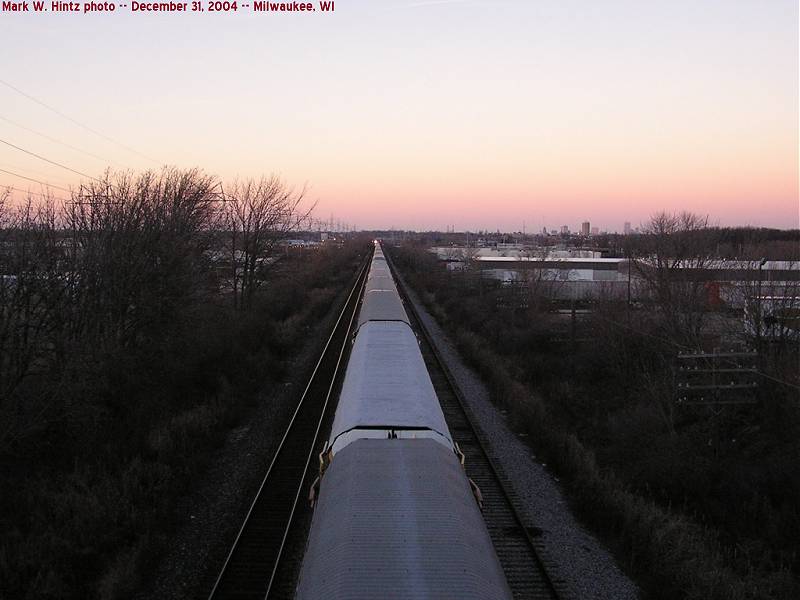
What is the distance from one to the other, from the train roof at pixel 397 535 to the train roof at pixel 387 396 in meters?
0.75

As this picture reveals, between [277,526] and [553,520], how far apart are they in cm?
403

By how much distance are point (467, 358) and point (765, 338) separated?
8.68m

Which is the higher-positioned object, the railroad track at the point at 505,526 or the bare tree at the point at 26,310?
the bare tree at the point at 26,310

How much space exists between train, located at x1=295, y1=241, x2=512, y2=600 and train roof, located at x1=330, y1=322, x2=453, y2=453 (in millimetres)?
23

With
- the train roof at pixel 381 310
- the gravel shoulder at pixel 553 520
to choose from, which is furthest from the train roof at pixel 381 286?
the gravel shoulder at pixel 553 520

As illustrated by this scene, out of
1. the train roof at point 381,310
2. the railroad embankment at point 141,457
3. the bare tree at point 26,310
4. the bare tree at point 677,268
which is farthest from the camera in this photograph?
the bare tree at point 677,268

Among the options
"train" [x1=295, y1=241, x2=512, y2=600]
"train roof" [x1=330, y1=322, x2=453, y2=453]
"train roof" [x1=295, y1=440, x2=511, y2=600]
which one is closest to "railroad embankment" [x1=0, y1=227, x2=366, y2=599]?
"train roof" [x1=330, y1=322, x2=453, y2=453]

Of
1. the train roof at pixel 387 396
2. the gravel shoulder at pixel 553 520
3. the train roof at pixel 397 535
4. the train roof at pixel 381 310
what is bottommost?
the gravel shoulder at pixel 553 520

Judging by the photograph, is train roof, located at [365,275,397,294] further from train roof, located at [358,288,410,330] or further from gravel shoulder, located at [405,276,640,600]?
gravel shoulder, located at [405,276,640,600]

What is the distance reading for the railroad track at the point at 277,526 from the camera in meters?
6.57

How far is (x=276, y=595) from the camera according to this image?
6398mm

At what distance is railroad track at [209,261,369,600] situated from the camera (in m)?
6.57

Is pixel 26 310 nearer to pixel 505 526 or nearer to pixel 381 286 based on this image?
pixel 505 526

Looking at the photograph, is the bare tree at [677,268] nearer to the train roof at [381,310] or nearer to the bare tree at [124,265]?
the train roof at [381,310]
